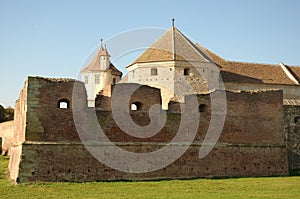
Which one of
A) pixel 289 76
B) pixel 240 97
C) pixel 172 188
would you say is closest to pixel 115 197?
pixel 172 188

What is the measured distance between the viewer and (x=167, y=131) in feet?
50.8

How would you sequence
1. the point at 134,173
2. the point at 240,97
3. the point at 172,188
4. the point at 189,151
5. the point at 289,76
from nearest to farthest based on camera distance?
the point at 172,188, the point at 134,173, the point at 189,151, the point at 240,97, the point at 289,76

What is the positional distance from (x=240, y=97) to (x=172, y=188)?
5629mm

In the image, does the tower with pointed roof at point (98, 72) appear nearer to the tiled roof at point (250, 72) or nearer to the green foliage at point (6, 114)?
the green foliage at point (6, 114)

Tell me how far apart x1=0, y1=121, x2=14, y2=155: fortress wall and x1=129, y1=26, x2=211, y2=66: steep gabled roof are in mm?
8021

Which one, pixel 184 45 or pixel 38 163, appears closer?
pixel 38 163

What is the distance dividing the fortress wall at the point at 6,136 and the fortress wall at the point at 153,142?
10728 mm

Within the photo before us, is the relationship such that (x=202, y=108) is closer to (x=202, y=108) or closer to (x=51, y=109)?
(x=202, y=108)

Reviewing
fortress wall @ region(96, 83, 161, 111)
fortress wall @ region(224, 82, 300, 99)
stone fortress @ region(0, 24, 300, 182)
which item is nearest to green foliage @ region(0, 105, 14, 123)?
stone fortress @ region(0, 24, 300, 182)

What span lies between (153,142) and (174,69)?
8.69 m

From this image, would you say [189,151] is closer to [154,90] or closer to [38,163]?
[154,90]

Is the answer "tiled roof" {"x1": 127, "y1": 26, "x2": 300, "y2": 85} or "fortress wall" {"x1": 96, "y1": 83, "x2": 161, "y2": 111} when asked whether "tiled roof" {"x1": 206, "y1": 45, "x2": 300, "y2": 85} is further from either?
"fortress wall" {"x1": 96, "y1": 83, "x2": 161, "y2": 111}

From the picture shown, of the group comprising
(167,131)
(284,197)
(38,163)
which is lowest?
(284,197)

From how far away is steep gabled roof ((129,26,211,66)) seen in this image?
23.5m
